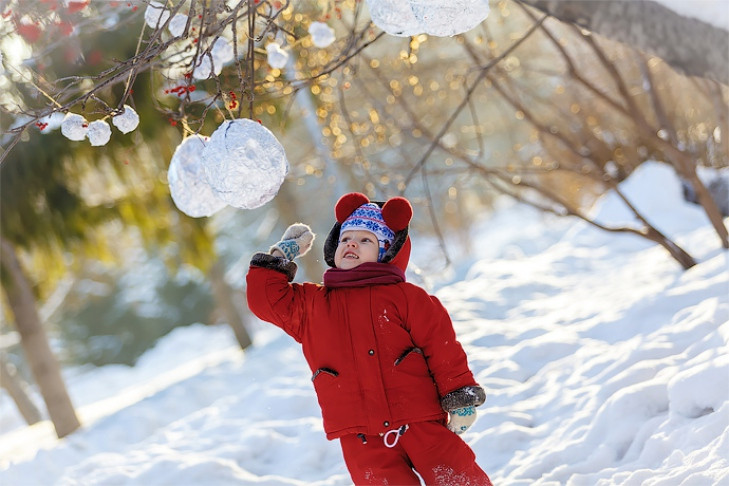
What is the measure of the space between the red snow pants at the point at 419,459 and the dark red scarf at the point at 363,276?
0.58 meters

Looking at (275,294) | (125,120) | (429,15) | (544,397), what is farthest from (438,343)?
(544,397)

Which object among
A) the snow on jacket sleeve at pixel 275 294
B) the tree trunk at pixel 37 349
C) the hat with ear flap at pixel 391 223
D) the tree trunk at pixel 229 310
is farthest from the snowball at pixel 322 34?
the tree trunk at pixel 229 310

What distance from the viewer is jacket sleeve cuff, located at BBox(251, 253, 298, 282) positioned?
9.63 feet

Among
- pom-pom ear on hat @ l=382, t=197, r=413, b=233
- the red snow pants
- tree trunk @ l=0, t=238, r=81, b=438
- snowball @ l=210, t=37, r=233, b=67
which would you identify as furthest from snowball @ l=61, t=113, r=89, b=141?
tree trunk @ l=0, t=238, r=81, b=438

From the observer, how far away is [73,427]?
736cm

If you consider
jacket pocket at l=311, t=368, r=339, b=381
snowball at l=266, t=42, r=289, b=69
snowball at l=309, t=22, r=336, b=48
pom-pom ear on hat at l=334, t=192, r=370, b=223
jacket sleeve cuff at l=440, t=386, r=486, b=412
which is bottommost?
jacket sleeve cuff at l=440, t=386, r=486, b=412

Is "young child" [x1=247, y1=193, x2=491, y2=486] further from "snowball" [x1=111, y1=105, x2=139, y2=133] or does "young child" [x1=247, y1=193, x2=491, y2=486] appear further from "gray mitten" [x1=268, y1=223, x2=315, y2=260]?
"snowball" [x1=111, y1=105, x2=139, y2=133]

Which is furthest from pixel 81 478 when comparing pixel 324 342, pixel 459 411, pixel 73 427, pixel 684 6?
pixel 684 6

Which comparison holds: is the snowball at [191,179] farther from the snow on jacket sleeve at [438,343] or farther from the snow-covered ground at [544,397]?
the snow-covered ground at [544,397]

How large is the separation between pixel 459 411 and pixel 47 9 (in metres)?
2.45

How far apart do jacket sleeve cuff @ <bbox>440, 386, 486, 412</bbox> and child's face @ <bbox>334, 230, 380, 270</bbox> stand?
0.64 m

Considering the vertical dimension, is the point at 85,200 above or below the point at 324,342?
above

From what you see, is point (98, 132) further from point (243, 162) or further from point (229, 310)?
point (229, 310)

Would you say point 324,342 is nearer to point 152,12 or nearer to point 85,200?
point 152,12
